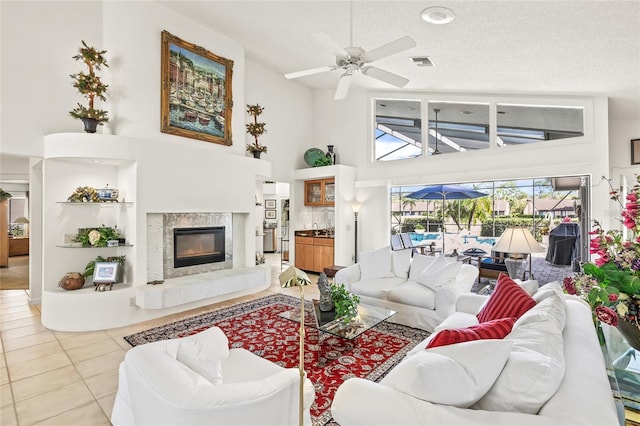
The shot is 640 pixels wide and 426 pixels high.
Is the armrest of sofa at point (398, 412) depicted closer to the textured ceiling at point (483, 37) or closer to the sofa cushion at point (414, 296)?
the sofa cushion at point (414, 296)

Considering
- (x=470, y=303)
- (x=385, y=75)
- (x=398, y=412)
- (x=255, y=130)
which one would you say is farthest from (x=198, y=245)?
(x=398, y=412)

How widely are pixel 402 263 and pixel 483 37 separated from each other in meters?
2.83

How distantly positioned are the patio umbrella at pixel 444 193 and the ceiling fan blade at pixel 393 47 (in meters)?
3.65

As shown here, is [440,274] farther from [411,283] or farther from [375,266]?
[375,266]

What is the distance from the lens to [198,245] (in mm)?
5133

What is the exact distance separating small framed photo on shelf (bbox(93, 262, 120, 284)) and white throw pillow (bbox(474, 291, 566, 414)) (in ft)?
13.9

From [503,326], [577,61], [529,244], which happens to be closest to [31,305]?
[503,326]

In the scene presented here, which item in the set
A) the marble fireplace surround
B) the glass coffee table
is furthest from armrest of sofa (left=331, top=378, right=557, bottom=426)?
the marble fireplace surround

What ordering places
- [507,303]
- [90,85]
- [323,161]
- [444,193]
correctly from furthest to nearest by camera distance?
[323,161] → [444,193] → [90,85] → [507,303]

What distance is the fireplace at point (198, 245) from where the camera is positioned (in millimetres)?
4852

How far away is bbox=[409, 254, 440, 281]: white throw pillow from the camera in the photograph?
13.8 feet

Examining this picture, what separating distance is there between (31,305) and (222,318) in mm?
2983

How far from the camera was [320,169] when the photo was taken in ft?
22.6

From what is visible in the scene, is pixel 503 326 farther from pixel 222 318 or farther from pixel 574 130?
pixel 574 130
